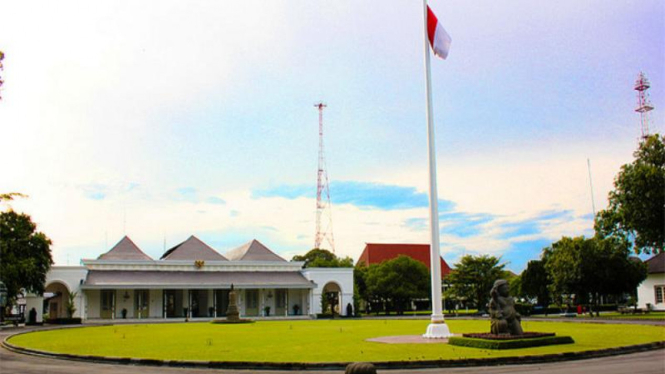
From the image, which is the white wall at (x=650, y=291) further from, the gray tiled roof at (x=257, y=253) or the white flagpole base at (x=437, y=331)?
the white flagpole base at (x=437, y=331)

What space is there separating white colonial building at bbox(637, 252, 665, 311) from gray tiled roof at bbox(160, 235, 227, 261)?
40.0 metres

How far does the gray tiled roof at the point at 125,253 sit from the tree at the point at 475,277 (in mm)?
28524

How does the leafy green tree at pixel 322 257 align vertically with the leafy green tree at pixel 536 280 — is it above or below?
above

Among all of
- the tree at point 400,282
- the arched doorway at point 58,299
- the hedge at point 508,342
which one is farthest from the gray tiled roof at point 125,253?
the hedge at point 508,342

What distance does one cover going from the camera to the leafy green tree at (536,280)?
53438 mm

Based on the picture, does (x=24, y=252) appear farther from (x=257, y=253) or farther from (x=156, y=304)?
(x=257, y=253)

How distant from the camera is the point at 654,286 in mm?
54938

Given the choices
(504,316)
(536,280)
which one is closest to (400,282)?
(536,280)

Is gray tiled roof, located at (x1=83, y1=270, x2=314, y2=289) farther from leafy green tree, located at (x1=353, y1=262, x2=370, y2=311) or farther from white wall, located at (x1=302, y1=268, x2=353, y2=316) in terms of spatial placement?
leafy green tree, located at (x1=353, y1=262, x2=370, y2=311)

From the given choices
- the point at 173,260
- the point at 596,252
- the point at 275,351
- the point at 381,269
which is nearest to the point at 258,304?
the point at 173,260

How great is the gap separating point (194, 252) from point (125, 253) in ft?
21.2

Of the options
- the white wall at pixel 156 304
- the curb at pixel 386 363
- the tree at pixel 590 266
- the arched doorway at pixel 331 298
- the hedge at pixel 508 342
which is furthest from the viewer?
the arched doorway at pixel 331 298

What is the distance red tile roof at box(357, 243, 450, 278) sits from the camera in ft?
279

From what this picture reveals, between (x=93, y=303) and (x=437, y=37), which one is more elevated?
(x=437, y=37)
